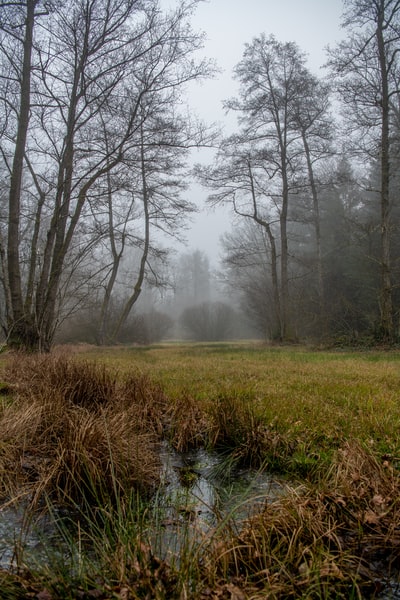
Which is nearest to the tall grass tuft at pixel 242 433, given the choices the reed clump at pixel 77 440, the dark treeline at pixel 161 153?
the reed clump at pixel 77 440

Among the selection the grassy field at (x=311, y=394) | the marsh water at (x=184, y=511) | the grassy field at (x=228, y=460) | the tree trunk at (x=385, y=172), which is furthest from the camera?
the tree trunk at (x=385, y=172)

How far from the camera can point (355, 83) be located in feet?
43.7

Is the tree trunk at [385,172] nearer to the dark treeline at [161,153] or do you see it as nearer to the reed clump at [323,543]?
the dark treeline at [161,153]

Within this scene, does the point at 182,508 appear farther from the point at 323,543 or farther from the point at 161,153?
the point at 161,153

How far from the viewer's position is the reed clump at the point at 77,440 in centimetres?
272

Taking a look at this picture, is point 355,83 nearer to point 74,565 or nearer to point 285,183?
point 285,183

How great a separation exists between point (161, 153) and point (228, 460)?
45.8 ft

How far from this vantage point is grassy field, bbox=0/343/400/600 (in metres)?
1.68

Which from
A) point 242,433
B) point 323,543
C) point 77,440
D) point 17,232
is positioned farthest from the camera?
point 17,232

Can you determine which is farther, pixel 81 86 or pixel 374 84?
pixel 374 84

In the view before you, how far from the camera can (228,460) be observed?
3365 mm

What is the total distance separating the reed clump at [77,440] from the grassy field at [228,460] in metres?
0.01

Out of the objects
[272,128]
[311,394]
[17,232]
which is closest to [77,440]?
[311,394]

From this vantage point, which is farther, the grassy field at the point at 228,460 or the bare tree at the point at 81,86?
the bare tree at the point at 81,86
